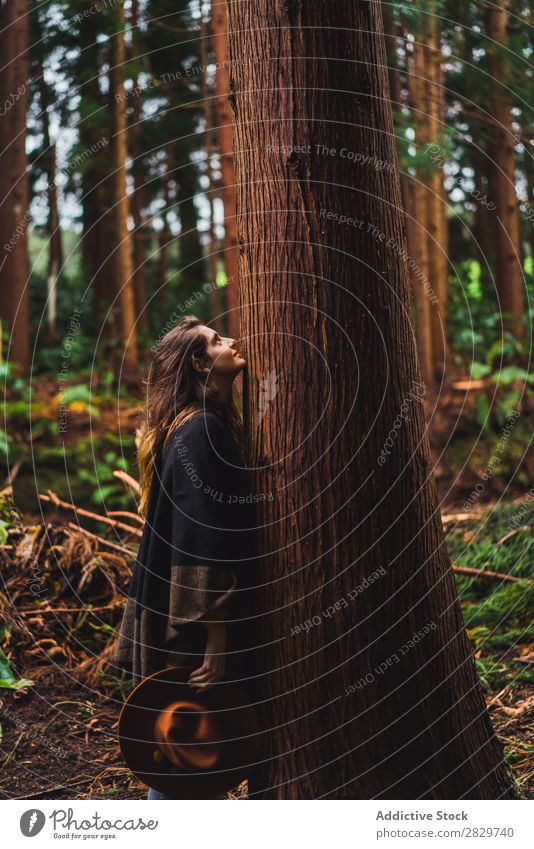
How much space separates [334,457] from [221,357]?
2.03ft

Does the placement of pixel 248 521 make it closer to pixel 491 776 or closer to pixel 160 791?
pixel 160 791

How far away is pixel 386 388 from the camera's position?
3.08 meters

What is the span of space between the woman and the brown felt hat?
9 cm

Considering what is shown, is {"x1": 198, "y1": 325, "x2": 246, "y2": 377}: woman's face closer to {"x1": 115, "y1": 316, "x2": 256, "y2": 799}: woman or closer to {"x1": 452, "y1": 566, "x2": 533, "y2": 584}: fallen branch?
{"x1": 115, "y1": 316, "x2": 256, "y2": 799}: woman

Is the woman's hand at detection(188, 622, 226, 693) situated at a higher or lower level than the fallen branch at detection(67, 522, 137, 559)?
lower

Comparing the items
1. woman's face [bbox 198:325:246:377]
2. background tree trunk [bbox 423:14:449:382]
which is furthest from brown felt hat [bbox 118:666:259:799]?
background tree trunk [bbox 423:14:449:382]

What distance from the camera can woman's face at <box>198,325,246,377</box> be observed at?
3.15 meters

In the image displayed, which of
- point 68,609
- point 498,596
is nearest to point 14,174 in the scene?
point 68,609

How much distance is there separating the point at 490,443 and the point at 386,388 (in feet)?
23.2

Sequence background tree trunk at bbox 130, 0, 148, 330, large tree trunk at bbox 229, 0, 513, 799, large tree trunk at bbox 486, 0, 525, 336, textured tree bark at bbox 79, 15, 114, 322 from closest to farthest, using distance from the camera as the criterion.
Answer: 1. large tree trunk at bbox 229, 0, 513, 799
2. large tree trunk at bbox 486, 0, 525, 336
3. textured tree bark at bbox 79, 15, 114, 322
4. background tree trunk at bbox 130, 0, 148, 330

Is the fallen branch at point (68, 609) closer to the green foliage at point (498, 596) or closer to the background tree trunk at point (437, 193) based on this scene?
the green foliage at point (498, 596)

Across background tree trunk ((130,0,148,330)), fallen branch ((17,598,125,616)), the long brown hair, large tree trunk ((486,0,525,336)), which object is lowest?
fallen branch ((17,598,125,616))

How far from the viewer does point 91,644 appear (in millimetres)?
4969

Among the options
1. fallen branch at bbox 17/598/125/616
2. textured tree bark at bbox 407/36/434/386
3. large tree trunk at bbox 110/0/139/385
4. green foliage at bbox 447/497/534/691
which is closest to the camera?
green foliage at bbox 447/497/534/691
